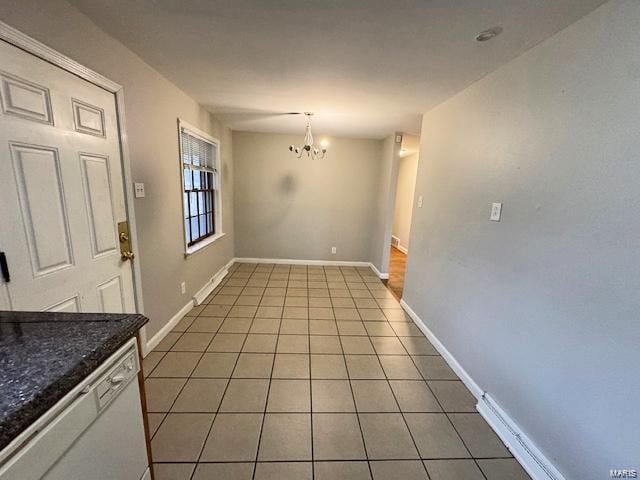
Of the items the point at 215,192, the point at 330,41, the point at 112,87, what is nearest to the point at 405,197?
the point at 215,192

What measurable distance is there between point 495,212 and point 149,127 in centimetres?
265

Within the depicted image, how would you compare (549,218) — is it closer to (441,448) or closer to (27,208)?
(441,448)

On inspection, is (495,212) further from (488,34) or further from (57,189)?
(57,189)

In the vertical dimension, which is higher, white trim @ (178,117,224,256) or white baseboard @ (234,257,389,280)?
white trim @ (178,117,224,256)

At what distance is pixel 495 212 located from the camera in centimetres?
176

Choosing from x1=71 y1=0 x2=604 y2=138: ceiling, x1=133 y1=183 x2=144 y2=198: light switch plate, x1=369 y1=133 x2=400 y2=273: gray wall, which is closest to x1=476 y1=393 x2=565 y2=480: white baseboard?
x1=71 y1=0 x2=604 y2=138: ceiling

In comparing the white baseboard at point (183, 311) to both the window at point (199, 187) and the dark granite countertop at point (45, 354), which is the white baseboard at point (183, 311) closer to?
the window at point (199, 187)

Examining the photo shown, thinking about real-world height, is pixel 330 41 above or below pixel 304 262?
above

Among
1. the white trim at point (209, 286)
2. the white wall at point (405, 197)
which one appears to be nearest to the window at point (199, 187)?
the white trim at point (209, 286)

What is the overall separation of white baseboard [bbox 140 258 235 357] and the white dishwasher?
1.26 m

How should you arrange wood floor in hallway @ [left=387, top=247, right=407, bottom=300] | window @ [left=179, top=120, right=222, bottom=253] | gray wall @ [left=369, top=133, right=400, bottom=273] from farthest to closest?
gray wall @ [left=369, top=133, right=400, bottom=273] → wood floor in hallway @ [left=387, top=247, right=407, bottom=300] → window @ [left=179, top=120, right=222, bottom=253]

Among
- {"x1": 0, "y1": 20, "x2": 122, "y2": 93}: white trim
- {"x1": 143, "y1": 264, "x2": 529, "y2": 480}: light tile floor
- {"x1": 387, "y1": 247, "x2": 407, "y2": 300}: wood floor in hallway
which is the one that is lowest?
{"x1": 143, "y1": 264, "x2": 529, "y2": 480}: light tile floor

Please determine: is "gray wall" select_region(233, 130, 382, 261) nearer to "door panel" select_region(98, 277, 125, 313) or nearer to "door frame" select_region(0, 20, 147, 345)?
"door frame" select_region(0, 20, 147, 345)

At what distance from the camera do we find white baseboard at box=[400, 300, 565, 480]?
4.37 ft
